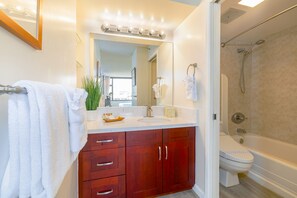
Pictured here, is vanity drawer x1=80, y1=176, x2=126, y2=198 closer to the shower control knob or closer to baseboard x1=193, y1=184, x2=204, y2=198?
baseboard x1=193, y1=184, x2=204, y2=198

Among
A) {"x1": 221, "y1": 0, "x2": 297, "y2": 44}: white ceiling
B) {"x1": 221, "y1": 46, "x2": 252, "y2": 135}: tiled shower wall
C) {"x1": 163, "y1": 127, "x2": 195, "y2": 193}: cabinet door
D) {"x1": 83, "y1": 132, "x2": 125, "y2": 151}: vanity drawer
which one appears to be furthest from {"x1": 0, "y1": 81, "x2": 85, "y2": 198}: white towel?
{"x1": 221, "y1": 46, "x2": 252, "y2": 135}: tiled shower wall

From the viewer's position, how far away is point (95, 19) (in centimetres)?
197

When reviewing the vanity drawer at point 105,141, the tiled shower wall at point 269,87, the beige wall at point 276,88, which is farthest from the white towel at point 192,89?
the beige wall at point 276,88

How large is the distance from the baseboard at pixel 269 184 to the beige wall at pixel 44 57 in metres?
2.26

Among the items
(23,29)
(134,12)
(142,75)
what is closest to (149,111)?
(142,75)

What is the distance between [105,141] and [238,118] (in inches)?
99.3

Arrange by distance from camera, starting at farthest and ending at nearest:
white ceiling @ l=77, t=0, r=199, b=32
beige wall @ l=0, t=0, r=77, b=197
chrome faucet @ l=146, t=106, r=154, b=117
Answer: chrome faucet @ l=146, t=106, r=154, b=117 → white ceiling @ l=77, t=0, r=199, b=32 → beige wall @ l=0, t=0, r=77, b=197

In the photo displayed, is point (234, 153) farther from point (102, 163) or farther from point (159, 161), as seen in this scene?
point (102, 163)

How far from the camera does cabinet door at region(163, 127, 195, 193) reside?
5.30 feet

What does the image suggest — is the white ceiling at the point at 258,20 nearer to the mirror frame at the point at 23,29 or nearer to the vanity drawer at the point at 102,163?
the mirror frame at the point at 23,29

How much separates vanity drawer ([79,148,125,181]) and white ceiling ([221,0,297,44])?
207 centimetres

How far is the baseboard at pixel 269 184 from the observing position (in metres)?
1.64

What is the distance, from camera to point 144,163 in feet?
5.04

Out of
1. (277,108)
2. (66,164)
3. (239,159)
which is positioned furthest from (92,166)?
(277,108)
